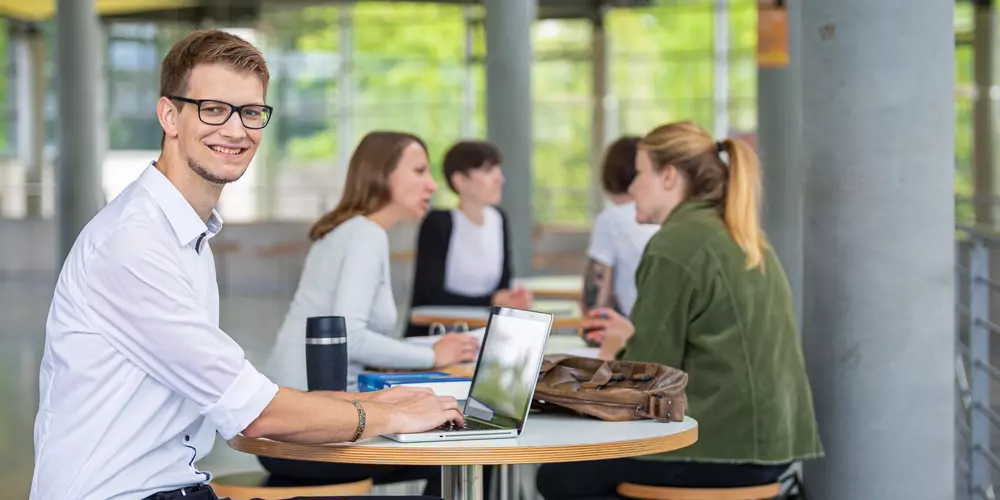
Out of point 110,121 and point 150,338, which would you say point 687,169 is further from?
point 110,121

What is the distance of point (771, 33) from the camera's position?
541 centimetres

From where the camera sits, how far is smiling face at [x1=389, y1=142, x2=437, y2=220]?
11.6 ft

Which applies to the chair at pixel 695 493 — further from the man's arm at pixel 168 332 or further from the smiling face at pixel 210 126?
the smiling face at pixel 210 126

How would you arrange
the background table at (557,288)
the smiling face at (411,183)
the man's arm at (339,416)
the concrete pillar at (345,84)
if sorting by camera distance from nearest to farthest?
the man's arm at (339,416) → the smiling face at (411,183) → the background table at (557,288) → the concrete pillar at (345,84)

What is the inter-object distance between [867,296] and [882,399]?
0.24 metres

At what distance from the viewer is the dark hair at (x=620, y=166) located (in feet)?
16.7

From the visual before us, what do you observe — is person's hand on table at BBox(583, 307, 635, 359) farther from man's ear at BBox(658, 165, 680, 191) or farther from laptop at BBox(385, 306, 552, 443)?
laptop at BBox(385, 306, 552, 443)

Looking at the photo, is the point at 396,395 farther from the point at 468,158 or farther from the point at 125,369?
the point at 468,158

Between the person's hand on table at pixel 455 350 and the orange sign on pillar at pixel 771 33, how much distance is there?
2.68 m

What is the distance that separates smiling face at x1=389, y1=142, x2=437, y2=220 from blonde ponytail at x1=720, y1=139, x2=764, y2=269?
3.07 ft

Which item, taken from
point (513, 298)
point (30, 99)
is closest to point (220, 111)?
point (513, 298)

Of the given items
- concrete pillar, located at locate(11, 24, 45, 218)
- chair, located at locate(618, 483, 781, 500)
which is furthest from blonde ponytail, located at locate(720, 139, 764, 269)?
concrete pillar, located at locate(11, 24, 45, 218)

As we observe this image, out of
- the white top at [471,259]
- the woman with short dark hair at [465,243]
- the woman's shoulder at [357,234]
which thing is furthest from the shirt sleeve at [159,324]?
the white top at [471,259]

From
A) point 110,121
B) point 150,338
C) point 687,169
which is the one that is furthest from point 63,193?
point 150,338
